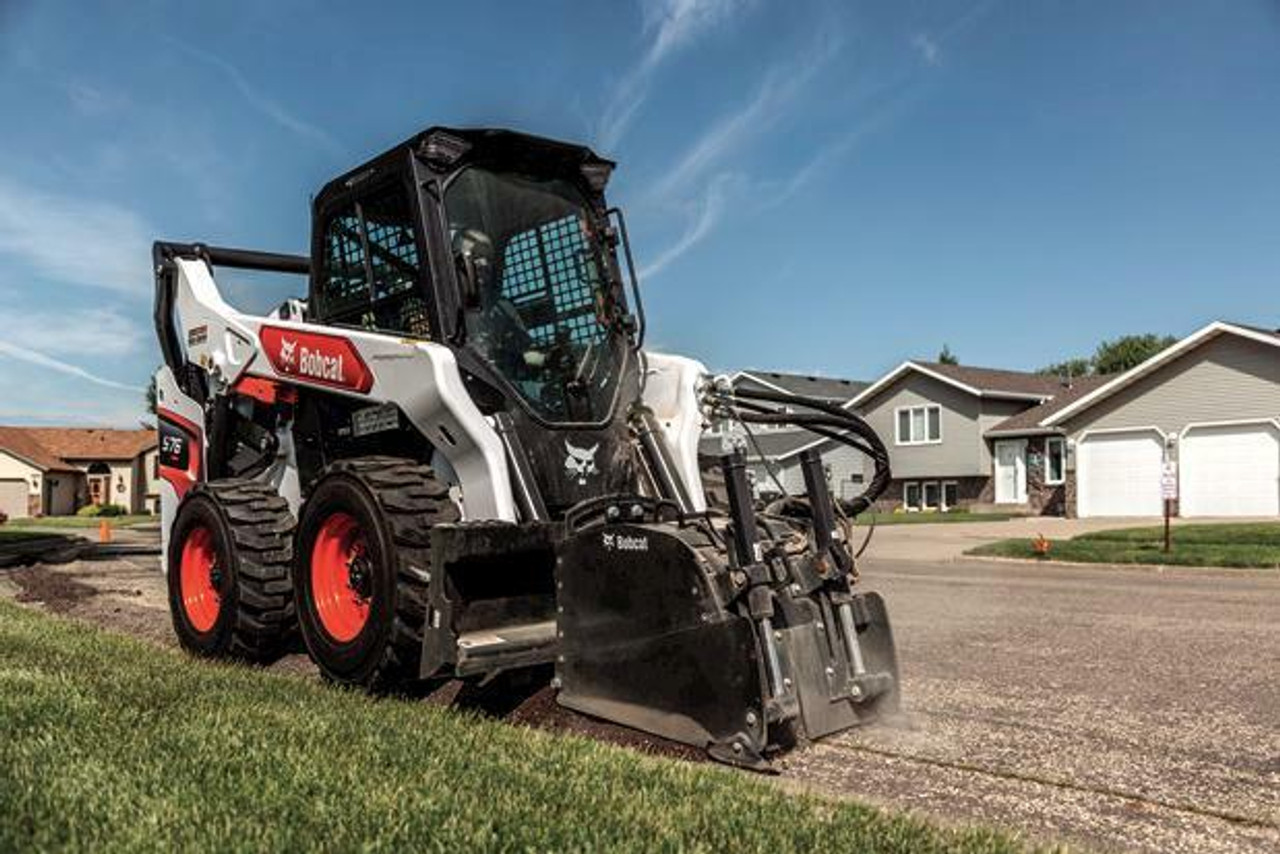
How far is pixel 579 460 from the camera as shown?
6.00 m

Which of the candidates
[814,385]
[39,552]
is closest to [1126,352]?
[814,385]

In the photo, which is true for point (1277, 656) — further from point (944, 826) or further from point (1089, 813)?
point (944, 826)

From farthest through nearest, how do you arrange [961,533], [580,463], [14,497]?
[14,497] → [961,533] → [580,463]

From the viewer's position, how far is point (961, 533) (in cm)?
2552

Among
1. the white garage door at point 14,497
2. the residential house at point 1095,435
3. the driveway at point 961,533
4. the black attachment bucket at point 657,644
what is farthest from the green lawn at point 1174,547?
the white garage door at point 14,497

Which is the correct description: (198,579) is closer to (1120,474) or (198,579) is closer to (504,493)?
(504,493)

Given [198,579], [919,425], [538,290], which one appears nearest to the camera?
[538,290]

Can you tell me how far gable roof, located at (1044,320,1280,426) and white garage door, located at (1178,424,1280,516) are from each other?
82.6 inches

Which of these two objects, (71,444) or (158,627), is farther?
(71,444)

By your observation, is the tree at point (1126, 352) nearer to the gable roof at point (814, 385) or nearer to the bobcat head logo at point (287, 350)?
the gable roof at point (814, 385)

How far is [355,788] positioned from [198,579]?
4.19 m

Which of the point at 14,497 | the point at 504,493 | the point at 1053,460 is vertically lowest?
the point at 14,497

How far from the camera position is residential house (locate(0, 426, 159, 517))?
215ft

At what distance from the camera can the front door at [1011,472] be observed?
37.8 metres
